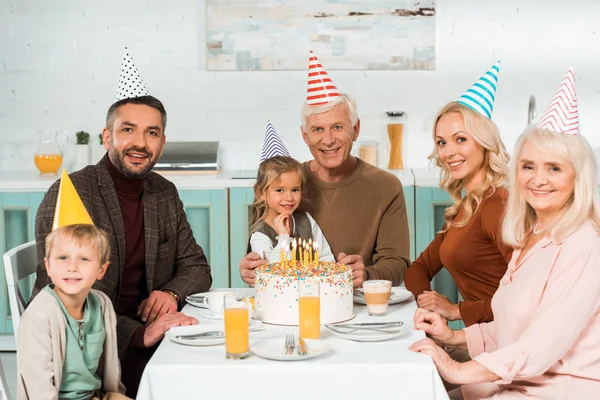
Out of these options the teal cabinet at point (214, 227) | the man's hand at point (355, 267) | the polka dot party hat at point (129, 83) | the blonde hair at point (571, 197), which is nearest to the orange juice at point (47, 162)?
the teal cabinet at point (214, 227)

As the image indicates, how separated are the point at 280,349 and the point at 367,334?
23cm

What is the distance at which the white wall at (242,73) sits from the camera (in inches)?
177

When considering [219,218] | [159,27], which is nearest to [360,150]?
[219,218]

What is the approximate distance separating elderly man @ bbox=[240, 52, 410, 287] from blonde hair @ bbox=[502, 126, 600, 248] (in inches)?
33.6

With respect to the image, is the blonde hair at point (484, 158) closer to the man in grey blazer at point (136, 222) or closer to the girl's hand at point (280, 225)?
the girl's hand at point (280, 225)

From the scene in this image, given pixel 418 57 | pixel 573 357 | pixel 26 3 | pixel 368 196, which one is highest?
pixel 26 3

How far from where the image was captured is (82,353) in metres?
2.03

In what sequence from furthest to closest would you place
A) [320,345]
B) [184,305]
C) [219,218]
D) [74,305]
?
1. [219,218]
2. [184,305]
3. [74,305]
4. [320,345]

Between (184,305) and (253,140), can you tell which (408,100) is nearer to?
(253,140)

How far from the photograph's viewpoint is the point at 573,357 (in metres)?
1.93

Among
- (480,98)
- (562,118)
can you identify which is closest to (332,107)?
(480,98)

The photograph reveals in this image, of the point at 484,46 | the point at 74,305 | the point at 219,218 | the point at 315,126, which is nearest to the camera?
the point at 74,305

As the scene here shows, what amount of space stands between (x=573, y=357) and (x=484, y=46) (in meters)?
2.87

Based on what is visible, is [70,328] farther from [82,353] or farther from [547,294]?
[547,294]
